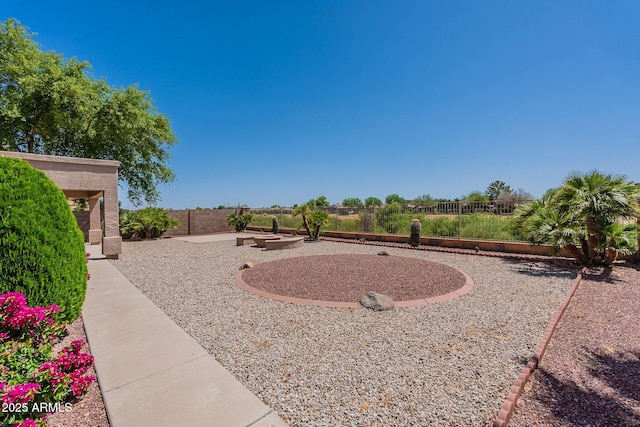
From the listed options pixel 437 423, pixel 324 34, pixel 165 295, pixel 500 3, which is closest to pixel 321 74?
pixel 324 34

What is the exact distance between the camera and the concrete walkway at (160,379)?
2203 mm

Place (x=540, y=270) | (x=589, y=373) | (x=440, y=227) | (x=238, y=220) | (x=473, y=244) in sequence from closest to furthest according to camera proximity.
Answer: (x=589, y=373), (x=540, y=270), (x=473, y=244), (x=440, y=227), (x=238, y=220)

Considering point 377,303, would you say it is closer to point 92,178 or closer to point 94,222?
point 92,178

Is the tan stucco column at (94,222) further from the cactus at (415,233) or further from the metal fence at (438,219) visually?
the cactus at (415,233)

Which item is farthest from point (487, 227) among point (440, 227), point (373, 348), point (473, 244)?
point (373, 348)

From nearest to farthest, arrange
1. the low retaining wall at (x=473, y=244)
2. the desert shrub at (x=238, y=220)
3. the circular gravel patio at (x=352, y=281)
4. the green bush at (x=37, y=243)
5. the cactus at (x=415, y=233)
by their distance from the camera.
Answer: the green bush at (x=37, y=243), the circular gravel patio at (x=352, y=281), the low retaining wall at (x=473, y=244), the cactus at (x=415, y=233), the desert shrub at (x=238, y=220)

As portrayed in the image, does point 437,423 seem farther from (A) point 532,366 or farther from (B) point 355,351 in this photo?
(A) point 532,366

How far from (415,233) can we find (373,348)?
9.58 meters

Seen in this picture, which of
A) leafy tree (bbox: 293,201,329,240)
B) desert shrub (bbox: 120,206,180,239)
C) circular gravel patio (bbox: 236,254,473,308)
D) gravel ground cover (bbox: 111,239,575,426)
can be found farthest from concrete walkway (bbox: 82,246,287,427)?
desert shrub (bbox: 120,206,180,239)

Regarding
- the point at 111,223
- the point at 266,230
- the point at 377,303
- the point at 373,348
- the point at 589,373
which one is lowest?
the point at 589,373

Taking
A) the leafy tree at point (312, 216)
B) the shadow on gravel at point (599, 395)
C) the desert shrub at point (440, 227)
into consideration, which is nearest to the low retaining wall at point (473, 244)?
the desert shrub at point (440, 227)

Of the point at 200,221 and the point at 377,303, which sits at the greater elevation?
the point at 200,221

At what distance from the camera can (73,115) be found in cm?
1422

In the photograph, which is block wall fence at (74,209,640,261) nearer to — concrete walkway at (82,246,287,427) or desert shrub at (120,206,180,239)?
desert shrub at (120,206,180,239)
